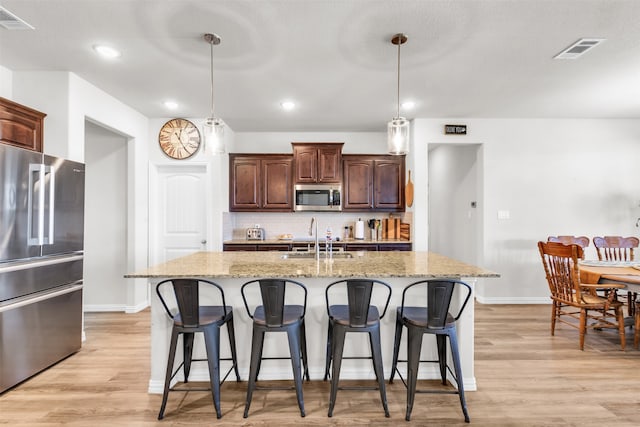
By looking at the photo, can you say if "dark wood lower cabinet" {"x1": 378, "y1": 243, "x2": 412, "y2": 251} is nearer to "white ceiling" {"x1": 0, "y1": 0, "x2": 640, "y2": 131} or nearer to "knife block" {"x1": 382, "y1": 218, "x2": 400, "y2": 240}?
"knife block" {"x1": 382, "y1": 218, "x2": 400, "y2": 240}

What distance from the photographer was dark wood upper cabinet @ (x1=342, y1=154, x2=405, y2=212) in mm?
5102

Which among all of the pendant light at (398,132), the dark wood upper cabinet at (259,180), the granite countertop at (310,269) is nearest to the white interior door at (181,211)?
the dark wood upper cabinet at (259,180)

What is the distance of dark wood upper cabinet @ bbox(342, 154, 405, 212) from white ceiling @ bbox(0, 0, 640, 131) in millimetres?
964

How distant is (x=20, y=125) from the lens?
9.18 ft

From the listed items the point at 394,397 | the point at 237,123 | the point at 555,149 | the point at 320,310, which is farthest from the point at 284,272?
the point at 555,149

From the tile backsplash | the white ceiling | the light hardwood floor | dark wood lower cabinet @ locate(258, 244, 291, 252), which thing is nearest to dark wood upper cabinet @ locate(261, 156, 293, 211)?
the tile backsplash

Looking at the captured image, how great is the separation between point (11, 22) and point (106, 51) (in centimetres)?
57

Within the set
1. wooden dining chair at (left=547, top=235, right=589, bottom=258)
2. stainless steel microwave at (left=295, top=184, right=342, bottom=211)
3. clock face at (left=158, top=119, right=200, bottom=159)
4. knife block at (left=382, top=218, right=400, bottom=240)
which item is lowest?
wooden dining chair at (left=547, top=235, right=589, bottom=258)

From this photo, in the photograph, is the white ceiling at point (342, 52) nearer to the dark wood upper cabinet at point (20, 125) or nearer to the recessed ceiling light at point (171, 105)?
the recessed ceiling light at point (171, 105)

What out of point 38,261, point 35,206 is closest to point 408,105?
point 35,206

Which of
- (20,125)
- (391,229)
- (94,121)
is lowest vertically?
(391,229)

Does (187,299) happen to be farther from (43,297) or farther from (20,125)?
(20,125)

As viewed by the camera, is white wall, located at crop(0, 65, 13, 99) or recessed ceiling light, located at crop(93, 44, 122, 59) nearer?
recessed ceiling light, located at crop(93, 44, 122, 59)

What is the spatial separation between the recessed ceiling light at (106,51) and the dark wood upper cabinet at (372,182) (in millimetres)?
3122
